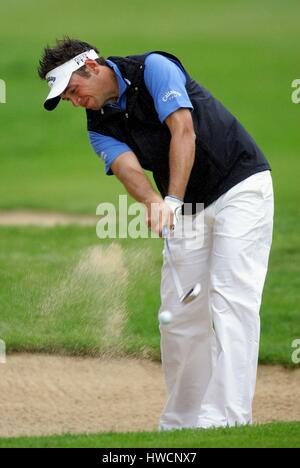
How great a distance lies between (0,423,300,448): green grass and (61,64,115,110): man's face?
65.7 inches

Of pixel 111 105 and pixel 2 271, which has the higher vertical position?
pixel 111 105

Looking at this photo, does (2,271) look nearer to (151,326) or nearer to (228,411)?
(151,326)

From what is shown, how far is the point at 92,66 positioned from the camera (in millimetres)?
6703

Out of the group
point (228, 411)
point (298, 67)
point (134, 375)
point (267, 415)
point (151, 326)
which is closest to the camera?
point (228, 411)

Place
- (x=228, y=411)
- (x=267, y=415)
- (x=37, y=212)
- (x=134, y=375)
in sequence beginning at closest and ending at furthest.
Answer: (x=228, y=411) → (x=267, y=415) → (x=134, y=375) → (x=37, y=212)

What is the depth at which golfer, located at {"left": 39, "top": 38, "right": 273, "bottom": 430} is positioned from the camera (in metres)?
6.57

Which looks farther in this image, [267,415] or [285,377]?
[285,377]

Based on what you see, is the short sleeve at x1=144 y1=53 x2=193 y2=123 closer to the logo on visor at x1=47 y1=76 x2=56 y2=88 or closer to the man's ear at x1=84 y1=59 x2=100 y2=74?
the man's ear at x1=84 y1=59 x2=100 y2=74

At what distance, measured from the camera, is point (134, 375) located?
8.61 m

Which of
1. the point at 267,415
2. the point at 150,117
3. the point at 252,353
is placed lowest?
the point at 267,415

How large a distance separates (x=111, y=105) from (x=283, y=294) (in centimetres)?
439

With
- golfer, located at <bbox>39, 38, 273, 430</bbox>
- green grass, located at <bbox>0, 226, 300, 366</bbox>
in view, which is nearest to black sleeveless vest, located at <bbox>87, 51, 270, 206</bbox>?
golfer, located at <bbox>39, 38, 273, 430</bbox>

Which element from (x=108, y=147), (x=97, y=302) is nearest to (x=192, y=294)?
(x=108, y=147)

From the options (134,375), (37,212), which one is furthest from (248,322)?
(37,212)
